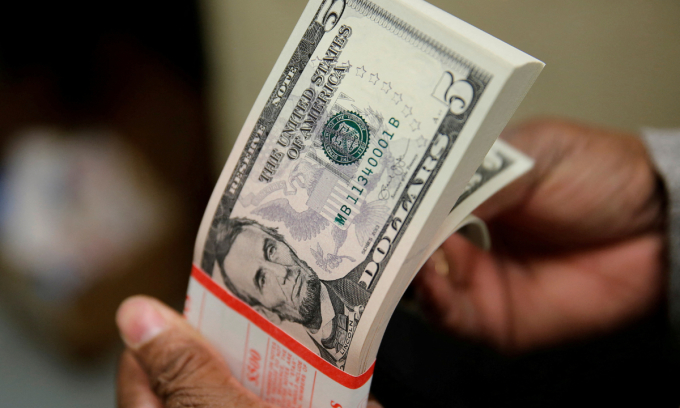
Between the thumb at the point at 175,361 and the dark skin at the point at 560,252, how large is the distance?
0.48 meters

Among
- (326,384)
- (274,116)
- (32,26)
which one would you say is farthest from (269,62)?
(326,384)

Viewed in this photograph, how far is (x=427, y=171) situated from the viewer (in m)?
0.50

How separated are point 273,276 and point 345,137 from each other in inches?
8.5

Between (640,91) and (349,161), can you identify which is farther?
(640,91)

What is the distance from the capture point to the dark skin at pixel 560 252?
3.01ft

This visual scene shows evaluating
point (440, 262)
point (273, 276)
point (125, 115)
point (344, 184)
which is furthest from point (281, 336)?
Result: point (125, 115)

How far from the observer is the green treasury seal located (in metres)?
0.53

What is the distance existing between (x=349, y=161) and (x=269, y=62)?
3.00 feet

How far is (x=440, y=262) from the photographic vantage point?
3.17ft

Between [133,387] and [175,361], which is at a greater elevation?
[175,361]

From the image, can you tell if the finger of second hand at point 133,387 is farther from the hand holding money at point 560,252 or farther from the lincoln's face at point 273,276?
the hand holding money at point 560,252

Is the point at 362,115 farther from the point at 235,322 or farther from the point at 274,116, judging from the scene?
the point at 235,322

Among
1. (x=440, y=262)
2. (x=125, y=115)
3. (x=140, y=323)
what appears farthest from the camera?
(x=125, y=115)

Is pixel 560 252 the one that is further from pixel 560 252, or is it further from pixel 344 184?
pixel 344 184
